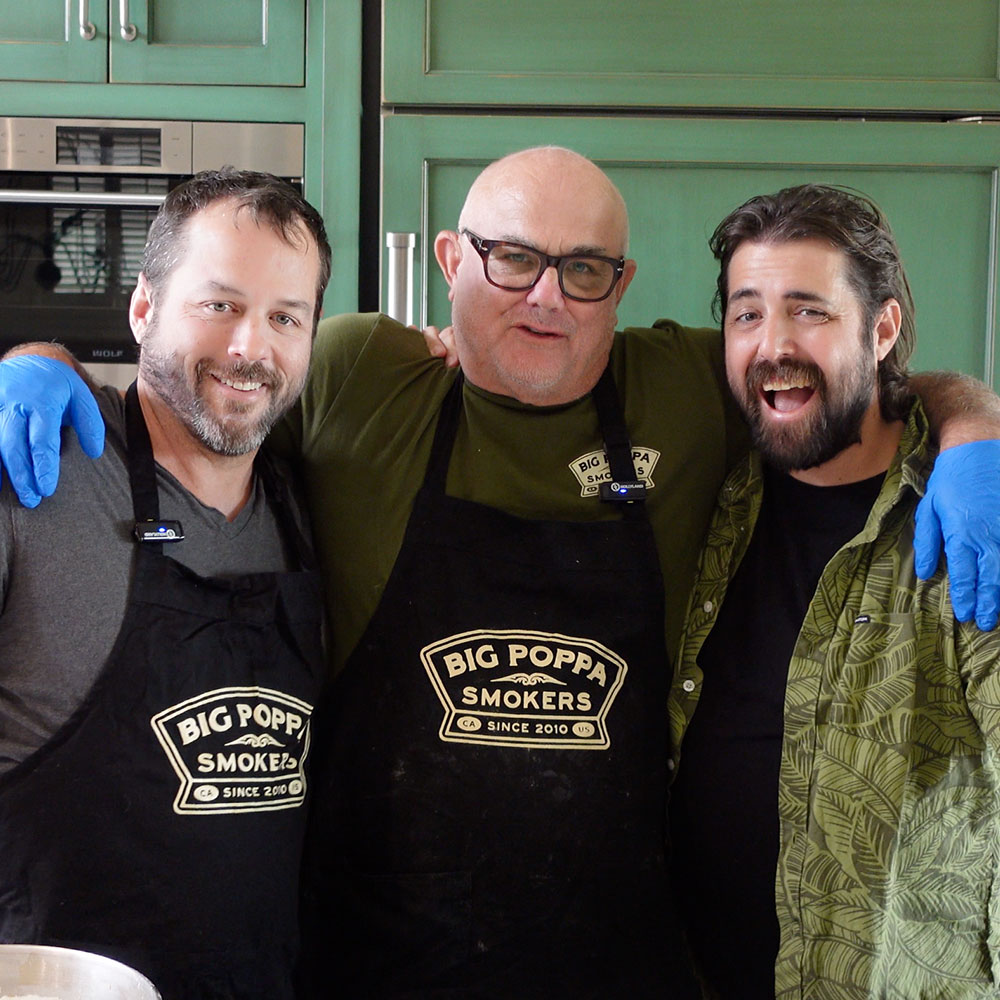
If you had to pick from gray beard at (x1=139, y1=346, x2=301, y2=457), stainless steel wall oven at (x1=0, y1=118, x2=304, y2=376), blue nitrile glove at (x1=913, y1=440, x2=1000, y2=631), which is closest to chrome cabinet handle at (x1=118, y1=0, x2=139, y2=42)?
stainless steel wall oven at (x1=0, y1=118, x2=304, y2=376)

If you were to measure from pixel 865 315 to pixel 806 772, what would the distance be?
0.51m

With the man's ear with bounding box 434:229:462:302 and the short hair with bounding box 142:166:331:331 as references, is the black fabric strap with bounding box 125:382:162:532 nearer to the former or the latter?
the short hair with bounding box 142:166:331:331

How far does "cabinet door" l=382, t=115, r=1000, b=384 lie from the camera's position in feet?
6.58

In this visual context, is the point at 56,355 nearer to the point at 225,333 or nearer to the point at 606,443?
the point at 225,333

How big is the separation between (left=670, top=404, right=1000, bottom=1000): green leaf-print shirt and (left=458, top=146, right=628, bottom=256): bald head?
477 mm

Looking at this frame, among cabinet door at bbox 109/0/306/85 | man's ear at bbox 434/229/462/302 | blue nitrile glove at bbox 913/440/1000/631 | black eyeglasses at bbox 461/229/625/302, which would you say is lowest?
blue nitrile glove at bbox 913/440/1000/631

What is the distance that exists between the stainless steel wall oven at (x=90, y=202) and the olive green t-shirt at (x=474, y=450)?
706 mm

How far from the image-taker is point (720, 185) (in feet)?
6.64

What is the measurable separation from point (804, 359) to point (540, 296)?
1.02 ft

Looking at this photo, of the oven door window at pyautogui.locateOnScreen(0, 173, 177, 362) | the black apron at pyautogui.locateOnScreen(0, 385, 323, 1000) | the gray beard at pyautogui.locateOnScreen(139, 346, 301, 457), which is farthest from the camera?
the oven door window at pyautogui.locateOnScreen(0, 173, 177, 362)

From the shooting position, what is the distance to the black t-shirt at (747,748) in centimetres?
121

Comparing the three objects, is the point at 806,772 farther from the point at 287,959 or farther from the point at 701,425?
the point at 287,959

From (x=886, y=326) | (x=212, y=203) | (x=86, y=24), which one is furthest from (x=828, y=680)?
(x=86, y=24)

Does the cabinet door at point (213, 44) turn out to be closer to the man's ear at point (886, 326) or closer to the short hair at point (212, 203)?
the short hair at point (212, 203)
